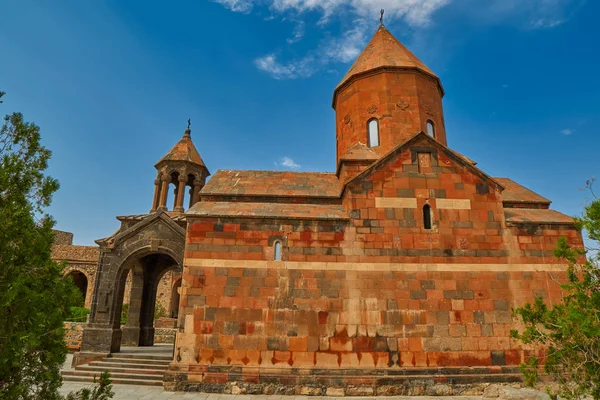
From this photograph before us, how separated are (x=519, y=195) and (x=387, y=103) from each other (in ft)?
15.8

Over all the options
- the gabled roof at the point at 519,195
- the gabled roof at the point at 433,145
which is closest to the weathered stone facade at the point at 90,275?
the gabled roof at the point at 433,145

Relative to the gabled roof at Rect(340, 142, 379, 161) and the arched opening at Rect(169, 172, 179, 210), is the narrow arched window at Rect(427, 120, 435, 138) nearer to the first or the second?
the gabled roof at Rect(340, 142, 379, 161)

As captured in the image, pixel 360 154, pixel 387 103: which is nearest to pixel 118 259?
pixel 360 154

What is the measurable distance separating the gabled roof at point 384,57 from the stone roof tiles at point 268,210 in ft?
18.4

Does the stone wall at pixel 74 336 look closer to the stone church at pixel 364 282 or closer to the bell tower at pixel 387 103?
the stone church at pixel 364 282

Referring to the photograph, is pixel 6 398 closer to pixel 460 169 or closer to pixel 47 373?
pixel 47 373

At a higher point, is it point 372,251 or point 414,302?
point 372,251

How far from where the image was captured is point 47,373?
10.6 ft

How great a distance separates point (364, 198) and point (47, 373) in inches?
264

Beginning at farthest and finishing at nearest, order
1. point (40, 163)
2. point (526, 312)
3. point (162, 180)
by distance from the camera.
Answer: point (162, 180), point (526, 312), point (40, 163)

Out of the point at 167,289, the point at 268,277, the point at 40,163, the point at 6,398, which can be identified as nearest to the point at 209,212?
the point at 268,277

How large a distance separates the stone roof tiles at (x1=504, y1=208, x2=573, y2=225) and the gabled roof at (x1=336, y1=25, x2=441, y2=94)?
17.8 ft

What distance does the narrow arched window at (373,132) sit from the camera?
1139cm

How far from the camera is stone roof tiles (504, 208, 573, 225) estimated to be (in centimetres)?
849
